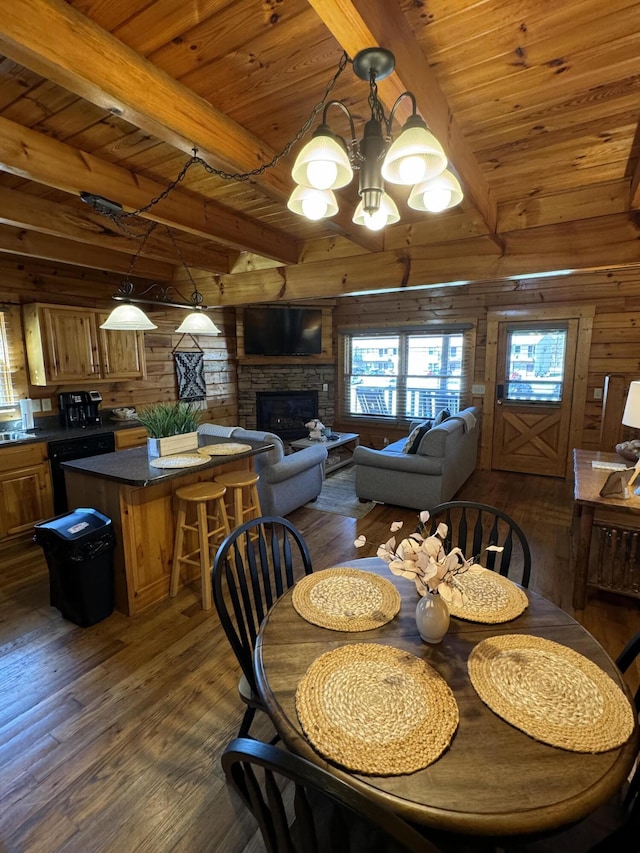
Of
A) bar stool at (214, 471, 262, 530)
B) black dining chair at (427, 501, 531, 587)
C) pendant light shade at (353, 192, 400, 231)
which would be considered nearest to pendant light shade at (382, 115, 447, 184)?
pendant light shade at (353, 192, 400, 231)

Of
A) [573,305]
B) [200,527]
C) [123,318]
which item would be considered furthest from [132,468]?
[573,305]

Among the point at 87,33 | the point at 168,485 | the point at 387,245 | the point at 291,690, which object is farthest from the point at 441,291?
the point at 291,690

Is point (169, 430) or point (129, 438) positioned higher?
point (169, 430)

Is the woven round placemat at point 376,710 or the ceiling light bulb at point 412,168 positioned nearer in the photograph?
the woven round placemat at point 376,710

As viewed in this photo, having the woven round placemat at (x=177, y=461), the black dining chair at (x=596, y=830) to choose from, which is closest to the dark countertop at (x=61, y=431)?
the woven round placemat at (x=177, y=461)

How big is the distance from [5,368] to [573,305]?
21.0 ft

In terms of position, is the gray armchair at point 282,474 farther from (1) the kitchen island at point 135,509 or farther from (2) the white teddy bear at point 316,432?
(2) the white teddy bear at point 316,432

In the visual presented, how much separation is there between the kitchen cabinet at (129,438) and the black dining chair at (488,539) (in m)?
3.13

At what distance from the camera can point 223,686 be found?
2002 mm

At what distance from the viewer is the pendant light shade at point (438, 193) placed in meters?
1.41

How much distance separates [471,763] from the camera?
872 mm

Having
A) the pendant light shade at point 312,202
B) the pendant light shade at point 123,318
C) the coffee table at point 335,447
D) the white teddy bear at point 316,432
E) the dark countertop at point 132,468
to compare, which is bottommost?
the coffee table at point 335,447

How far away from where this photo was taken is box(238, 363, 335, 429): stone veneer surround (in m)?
6.52

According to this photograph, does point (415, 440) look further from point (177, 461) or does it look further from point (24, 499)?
point (24, 499)
